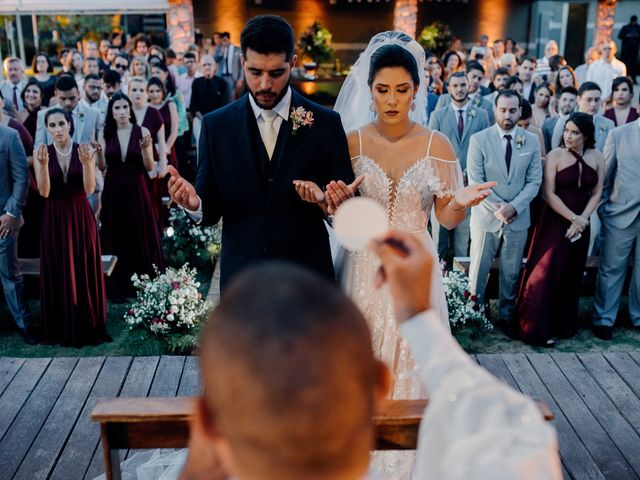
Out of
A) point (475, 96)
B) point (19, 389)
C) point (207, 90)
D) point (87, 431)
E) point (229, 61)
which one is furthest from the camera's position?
point (229, 61)

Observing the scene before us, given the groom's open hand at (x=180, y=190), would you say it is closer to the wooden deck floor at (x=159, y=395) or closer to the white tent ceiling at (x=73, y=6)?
the wooden deck floor at (x=159, y=395)

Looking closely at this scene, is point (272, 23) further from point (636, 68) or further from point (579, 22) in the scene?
point (579, 22)

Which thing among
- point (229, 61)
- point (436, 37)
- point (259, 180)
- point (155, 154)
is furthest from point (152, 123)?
point (436, 37)

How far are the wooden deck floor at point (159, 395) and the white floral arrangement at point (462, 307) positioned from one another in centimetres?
90

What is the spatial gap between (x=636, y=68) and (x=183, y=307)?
48.1 feet

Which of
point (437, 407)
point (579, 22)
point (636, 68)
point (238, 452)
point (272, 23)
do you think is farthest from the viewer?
point (579, 22)

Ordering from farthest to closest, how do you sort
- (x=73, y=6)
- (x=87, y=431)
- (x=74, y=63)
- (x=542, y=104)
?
(x=73, y=6), (x=74, y=63), (x=542, y=104), (x=87, y=431)

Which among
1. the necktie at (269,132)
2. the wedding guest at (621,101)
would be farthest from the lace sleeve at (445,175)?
the wedding guest at (621,101)

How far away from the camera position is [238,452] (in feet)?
2.80

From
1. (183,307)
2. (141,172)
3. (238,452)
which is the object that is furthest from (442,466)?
(141,172)

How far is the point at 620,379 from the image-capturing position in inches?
152

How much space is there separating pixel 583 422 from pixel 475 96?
4127 millimetres

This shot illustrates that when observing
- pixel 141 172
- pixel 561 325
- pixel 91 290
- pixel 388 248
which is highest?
pixel 388 248

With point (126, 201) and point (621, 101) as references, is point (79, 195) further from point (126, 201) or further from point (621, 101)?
point (621, 101)
